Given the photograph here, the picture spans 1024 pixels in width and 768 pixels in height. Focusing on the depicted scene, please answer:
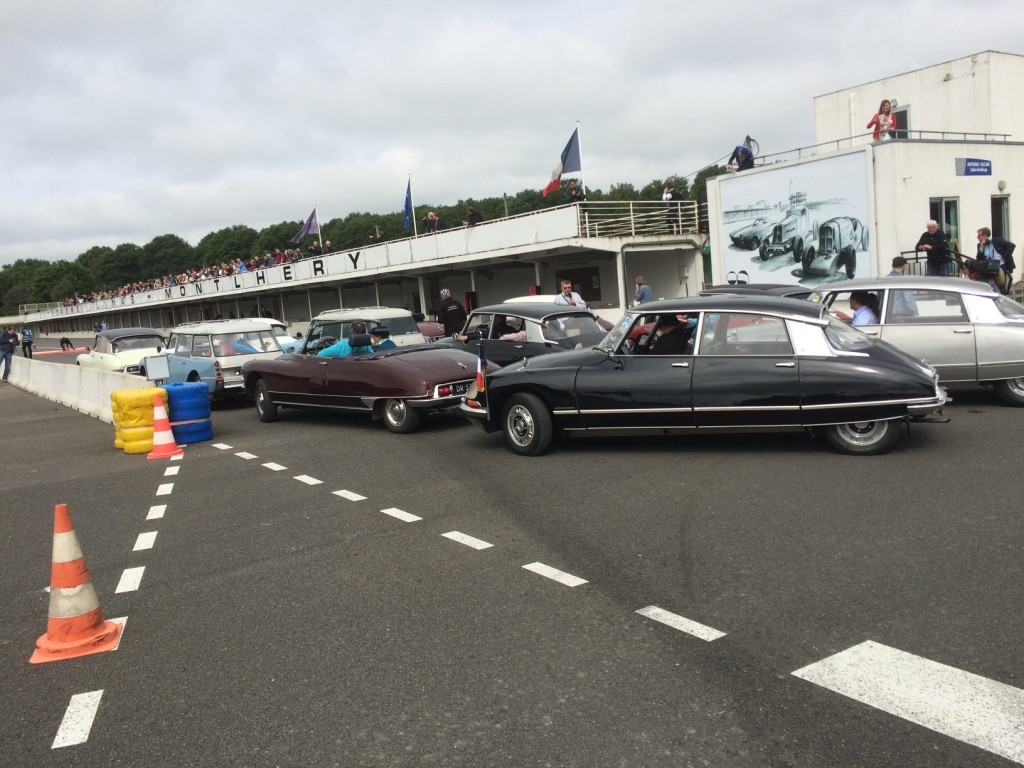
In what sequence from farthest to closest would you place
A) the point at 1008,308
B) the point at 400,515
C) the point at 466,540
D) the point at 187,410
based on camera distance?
the point at 187,410
the point at 1008,308
the point at 400,515
the point at 466,540

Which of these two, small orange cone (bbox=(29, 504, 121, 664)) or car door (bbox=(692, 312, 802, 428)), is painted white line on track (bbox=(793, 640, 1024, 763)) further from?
car door (bbox=(692, 312, 802, 428))

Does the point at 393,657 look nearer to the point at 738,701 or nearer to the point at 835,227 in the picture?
the point at 738,701

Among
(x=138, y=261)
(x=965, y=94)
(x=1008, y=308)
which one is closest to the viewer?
(x=1008, y=308)

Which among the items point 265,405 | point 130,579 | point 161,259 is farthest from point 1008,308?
point 161,259

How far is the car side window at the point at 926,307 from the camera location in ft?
32.2

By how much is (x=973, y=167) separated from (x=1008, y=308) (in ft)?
41.2

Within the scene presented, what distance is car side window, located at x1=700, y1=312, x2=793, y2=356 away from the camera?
26.0 ft

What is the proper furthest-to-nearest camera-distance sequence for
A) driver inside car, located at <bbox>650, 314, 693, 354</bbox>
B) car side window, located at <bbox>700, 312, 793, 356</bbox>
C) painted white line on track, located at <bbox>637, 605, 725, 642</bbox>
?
1. driver inside car, located at <bbox>650, 314, 693, 354</bbox>
2. car side window, located at <bbox>700, 312, 793, 356</bbox>
3. painted white line on track, located at <bbox>637, 605, 725, 642</bbox>

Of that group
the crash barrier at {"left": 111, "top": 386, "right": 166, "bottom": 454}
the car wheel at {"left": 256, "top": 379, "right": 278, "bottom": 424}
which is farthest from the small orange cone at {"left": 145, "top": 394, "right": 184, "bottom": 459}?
the car wheel at {"left": 256, "top": 379, "right": 278, "bottom": 424}

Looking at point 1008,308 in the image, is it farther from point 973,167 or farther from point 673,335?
point 973,167

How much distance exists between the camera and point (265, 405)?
513 inches

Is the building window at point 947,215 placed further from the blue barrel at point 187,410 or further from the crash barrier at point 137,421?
the crash barrier at point 137,421

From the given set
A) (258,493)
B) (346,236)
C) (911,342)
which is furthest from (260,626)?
(346,236)

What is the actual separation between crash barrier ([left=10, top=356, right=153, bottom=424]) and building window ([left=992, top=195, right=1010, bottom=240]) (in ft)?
66.1
